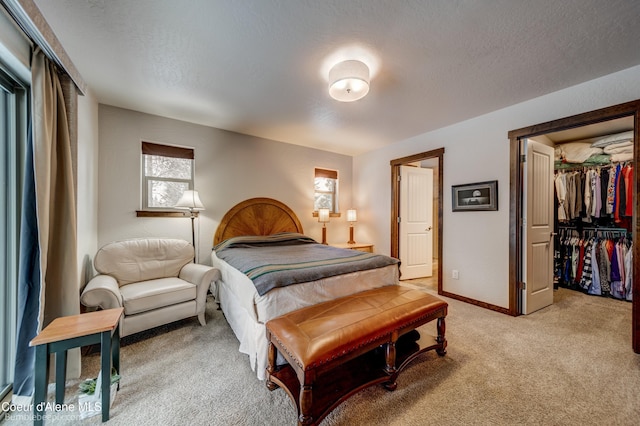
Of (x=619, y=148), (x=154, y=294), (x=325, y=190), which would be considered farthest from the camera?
(x=325, y=190)

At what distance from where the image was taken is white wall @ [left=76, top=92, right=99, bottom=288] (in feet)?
6.90

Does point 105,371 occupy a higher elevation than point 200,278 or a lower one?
lower

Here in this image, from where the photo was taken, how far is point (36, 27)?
4.35 feet

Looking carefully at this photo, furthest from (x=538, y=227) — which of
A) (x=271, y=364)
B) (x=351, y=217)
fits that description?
(x=271, y=364)

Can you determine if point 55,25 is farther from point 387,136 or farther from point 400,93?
point 387,136

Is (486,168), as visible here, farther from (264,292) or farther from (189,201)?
(189,201)

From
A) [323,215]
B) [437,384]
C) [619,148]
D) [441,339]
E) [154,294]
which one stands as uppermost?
[619,148]

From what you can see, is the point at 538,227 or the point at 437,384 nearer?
the point at 437,384

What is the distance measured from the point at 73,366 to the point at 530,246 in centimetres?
438

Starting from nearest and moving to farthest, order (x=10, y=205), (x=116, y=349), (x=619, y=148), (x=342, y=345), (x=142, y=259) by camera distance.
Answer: (x=342, y=345) < (x=10, y=205) < (x=116, y=349) < (x=142, y=259) < (x=619, y=148)

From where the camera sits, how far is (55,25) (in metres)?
1.59

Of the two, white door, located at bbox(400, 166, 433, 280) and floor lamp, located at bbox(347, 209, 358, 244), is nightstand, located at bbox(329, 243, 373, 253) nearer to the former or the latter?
floor lamp, located at bbox(347, 209, 358, 244)

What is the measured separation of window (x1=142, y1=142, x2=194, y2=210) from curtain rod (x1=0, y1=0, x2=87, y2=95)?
1.50m

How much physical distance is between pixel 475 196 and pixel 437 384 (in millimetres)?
2336
